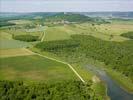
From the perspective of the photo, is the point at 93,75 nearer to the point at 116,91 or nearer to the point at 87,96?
the point at 116,91

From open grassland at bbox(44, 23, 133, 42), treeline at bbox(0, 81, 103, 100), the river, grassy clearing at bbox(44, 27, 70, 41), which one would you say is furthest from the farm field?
open grassland at bbox(44, 23, 133, 42)

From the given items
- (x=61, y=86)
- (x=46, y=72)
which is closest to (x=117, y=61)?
(x=46, y=72)

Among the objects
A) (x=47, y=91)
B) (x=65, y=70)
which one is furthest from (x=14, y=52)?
(x=47, y=91)

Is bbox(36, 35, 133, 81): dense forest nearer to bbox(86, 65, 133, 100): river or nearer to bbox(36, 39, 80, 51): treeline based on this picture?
bbox(36, 39, 80, 51): treeline

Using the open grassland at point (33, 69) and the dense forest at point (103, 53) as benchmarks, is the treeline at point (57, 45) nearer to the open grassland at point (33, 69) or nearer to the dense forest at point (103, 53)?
the dense forest at point (103, 53)

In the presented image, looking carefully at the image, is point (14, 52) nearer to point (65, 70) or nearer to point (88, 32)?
point (65, 70)

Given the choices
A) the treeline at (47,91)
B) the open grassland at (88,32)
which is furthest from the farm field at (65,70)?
the open grassland at (88,32)
